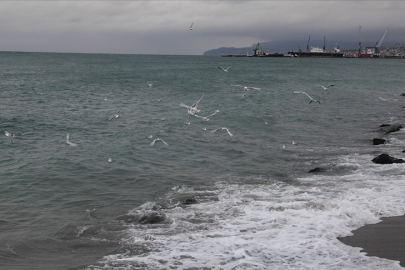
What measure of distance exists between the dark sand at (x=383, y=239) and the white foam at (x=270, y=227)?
0.73 ft

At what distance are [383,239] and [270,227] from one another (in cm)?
264

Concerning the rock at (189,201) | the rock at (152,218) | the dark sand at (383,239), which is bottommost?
the rock at (152,218)

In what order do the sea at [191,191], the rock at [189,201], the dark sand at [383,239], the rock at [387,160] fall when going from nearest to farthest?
the dark sand at [383,239]
the sea at [191,191]
the rock at [189,201]
the rock at [387,160]

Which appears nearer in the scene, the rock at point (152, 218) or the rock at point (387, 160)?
the rock at point (152, 218)

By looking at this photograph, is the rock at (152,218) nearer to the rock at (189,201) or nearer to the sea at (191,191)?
the sea at (191,191)

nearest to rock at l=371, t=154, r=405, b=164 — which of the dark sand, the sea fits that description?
the sea

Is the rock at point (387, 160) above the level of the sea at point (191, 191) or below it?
above

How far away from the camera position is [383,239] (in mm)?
9016

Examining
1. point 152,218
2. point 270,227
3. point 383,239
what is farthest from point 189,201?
point 383,239

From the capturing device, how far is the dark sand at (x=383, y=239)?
8352 millimetres

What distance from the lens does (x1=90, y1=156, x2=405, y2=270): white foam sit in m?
8.35

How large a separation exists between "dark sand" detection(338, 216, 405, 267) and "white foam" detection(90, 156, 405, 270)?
8.8 inches

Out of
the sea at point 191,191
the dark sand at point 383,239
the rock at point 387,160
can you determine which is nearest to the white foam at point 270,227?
the sea at point 191,191

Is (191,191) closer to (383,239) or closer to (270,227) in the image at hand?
(270,227)
